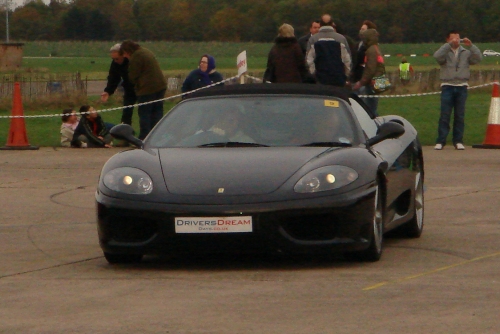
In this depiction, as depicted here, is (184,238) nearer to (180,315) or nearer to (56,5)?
(180,315)

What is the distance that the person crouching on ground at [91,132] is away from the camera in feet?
59.5

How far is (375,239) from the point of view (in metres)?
7.36

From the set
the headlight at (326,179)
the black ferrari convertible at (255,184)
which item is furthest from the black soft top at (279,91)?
the headlight at (326,179)

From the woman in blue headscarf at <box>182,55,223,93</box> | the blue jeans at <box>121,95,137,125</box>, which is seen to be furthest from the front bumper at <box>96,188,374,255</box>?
the woman in blue headscarf at <box>182,55,223,93</box>

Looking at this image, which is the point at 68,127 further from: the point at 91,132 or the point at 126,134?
the point at 126,134

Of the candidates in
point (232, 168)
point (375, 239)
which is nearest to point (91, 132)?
point (232, 168)

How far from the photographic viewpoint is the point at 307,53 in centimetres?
1589

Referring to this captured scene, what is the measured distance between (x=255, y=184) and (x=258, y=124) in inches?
41.4

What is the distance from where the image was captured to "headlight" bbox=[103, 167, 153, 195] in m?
7.19

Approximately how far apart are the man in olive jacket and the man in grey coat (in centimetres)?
427

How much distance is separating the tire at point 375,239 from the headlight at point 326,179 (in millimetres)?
271

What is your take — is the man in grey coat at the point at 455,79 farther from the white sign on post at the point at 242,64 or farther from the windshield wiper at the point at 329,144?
the windshield wiper at the point at 329,144

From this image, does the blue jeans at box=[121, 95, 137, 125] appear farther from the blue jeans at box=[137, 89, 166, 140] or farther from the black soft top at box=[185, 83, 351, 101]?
the black soft top at box=[185, 83, 351, 101]

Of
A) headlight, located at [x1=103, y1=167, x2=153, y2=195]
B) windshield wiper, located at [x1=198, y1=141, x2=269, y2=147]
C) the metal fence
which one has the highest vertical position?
windshield wiper, located at [x1=198, y1=141, x2=269, y2=147]
